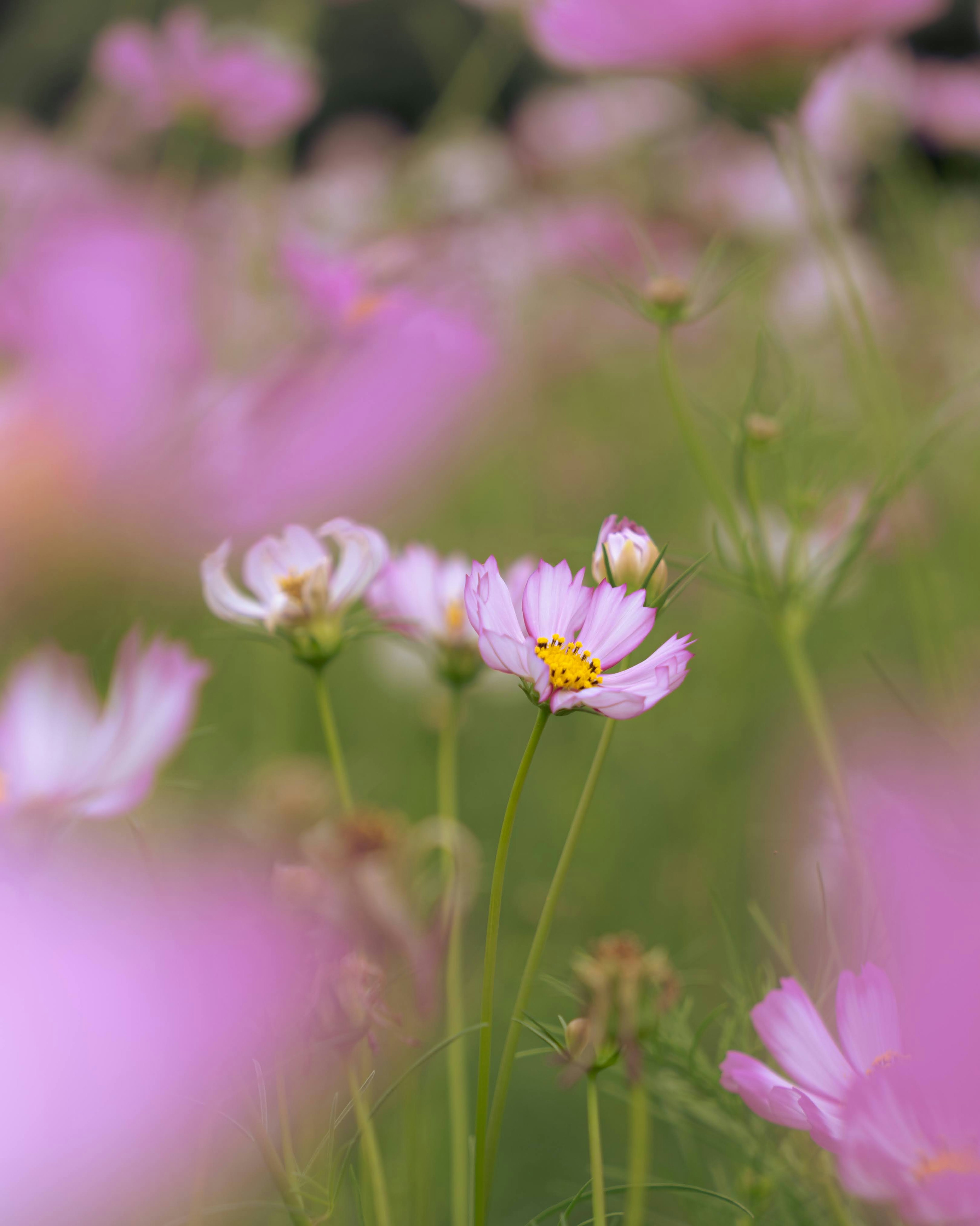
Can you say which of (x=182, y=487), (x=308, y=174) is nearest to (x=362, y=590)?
(x=182, y=487)

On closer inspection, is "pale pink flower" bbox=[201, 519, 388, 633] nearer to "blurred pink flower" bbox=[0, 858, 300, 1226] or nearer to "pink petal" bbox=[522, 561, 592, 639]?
"pink petal" bbox=[522, 561, 592, 639]

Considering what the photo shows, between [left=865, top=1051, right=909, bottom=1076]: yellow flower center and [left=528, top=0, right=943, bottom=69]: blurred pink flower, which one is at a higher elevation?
[left=528, top=0, right=943, bottom=69]: blurred pink flower

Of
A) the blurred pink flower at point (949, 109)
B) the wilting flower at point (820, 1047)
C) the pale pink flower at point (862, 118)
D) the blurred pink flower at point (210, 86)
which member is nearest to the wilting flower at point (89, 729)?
the wilting flower at point (820, 1047)

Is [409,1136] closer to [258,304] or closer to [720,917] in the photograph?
[720,917]

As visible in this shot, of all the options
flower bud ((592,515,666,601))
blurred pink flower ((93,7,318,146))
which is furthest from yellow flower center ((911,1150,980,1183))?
blurred pink flower ((93,7,318,146))

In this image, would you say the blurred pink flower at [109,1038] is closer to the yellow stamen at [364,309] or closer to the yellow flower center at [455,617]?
the yellow flower center at [455,617]

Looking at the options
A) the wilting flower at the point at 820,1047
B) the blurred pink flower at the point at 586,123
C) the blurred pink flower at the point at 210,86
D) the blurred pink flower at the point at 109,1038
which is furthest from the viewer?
the blurred pink flower at the point at 586,123

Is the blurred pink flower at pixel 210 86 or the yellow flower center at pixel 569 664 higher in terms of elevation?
the blurred pink flower at pixel 210 86

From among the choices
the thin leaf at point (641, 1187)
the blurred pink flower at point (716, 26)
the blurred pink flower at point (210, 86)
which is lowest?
the thin leaf at point (641, 1187)
